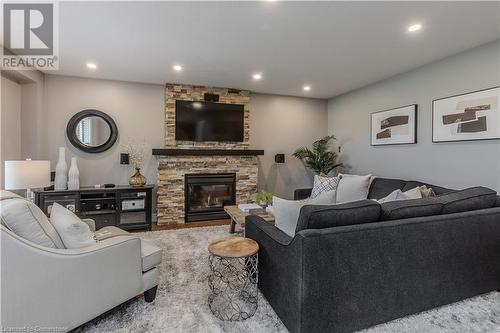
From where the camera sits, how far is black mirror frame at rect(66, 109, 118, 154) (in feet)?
13.9

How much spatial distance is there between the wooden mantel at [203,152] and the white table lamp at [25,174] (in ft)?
5.58

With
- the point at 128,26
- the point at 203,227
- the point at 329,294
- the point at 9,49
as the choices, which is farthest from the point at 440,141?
Result: the point at 9,49

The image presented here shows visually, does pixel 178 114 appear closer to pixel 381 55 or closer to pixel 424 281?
pixel 381 55

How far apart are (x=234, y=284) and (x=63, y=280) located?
1.37 m

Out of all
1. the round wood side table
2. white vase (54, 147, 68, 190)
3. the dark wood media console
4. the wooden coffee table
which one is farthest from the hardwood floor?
the round wood side table

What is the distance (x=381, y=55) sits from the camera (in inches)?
129

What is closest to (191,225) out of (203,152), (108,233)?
(203,152)

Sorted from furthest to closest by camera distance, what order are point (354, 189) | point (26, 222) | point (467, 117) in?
point (354, 189) → point (467, 117) → point (26, 222)

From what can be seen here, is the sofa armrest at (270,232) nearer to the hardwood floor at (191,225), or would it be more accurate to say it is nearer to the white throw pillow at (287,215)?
the white throw pillow at (287,215)

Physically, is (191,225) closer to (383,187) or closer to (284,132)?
(284,132)

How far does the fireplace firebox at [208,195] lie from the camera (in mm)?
4711

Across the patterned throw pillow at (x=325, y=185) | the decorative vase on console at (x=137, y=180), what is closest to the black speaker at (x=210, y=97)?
the decorative vase on console at (x=137, y=180)

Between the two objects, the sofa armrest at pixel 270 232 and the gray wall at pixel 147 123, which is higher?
the gray wall at pixel 147 123

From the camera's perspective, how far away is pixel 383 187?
3.75 m
